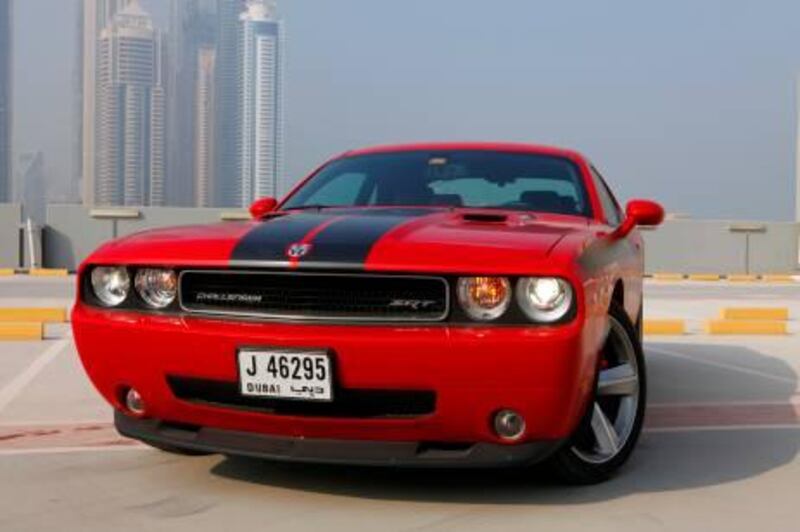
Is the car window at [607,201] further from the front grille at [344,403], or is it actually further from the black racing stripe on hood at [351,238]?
the front grille at [344,403]

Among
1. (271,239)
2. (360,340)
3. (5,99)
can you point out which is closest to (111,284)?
(271,239)

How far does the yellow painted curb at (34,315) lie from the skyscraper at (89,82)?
21.5 metres

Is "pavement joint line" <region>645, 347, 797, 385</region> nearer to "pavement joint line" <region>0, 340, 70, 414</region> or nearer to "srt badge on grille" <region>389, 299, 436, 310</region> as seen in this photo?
"srt badge on grille" <region>389, 299, 436, 310</region>

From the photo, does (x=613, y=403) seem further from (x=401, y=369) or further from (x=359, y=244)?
(x=359, y=244)

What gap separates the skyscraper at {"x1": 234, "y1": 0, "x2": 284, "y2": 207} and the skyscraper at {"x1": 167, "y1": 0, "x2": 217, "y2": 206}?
2869mm

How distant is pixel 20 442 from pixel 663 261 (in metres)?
25.6

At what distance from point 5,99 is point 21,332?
3118 inches

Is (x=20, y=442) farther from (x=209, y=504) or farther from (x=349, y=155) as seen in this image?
(x=349, y=155)

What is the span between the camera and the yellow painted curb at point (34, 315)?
10281 millimetres

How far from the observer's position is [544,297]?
3188mm

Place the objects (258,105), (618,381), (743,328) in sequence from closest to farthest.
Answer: (618,381)
(743,328)
(258,105)

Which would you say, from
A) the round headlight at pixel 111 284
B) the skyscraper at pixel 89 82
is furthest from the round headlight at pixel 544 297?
the skyscraper at pixel 89 82

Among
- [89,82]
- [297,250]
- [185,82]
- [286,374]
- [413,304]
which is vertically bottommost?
[286,374]

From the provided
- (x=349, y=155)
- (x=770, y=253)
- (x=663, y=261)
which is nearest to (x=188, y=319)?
(x=349, y=155)
